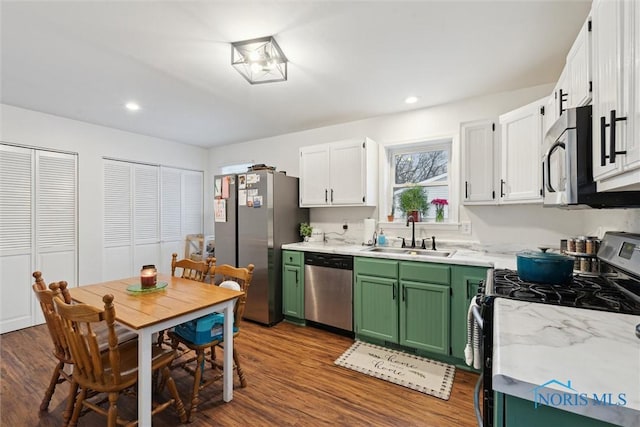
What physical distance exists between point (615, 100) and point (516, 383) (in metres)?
1.00

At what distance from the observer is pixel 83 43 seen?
1.97 metres

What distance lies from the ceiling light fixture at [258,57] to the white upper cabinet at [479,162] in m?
1.77

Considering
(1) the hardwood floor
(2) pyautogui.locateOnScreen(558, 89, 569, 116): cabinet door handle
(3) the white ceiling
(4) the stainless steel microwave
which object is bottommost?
(1) the hardwood floor

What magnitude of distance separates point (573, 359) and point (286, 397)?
185 centimetres

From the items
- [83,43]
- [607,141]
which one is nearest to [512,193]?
[607,141]

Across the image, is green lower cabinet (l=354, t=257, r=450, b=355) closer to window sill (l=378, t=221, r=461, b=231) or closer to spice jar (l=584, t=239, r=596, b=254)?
window sill (l=378, t=221, r=461, b=231)

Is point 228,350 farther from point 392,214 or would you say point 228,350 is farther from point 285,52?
point 392,214

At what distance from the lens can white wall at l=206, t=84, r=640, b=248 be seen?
244 centimetres

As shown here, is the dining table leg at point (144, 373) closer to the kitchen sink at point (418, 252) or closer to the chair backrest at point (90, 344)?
the chair backrest at point (90, 344)

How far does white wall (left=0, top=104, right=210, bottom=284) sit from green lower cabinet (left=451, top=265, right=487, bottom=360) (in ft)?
14.4

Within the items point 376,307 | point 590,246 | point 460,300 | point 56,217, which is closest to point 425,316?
point 460,300

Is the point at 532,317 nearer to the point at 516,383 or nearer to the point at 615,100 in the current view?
the point at 516,383

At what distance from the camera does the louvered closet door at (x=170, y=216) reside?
455 cm

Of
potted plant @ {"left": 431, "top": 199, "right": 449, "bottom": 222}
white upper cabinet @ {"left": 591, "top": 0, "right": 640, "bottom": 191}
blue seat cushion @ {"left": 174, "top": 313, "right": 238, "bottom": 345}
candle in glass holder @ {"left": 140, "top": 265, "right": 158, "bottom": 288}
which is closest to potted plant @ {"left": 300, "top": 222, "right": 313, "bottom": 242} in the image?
potted plant @ {"left": 431, "top": 199, "right": 449, "bottom": 222}
